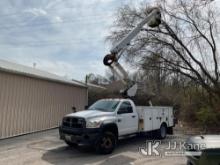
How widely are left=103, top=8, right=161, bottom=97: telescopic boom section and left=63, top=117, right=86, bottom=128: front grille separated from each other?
8.61ft

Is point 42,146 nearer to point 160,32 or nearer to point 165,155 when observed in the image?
point 165,155

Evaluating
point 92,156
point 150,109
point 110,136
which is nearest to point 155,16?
point 150,109

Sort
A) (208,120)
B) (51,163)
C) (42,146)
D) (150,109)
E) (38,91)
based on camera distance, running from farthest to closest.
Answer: (208,120)
(38,91)
(150,109)
(42,146)
(51,163)

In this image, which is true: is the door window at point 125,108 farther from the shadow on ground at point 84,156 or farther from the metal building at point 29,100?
the metal building at point 29,100

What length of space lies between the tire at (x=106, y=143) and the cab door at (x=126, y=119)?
65 centimetres

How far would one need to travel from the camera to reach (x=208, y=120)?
683 inches

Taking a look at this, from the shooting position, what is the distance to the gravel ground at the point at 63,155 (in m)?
8.44

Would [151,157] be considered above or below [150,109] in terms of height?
below

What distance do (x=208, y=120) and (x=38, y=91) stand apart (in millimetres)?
10651

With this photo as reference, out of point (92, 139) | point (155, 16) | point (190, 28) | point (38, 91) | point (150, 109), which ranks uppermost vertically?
point (190, 28)

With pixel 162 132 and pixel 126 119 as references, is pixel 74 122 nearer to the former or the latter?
pixel 126 119

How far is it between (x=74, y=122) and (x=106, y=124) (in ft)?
3.68

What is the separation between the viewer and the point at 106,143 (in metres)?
9.48

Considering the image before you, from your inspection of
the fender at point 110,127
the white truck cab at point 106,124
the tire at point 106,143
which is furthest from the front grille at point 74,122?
the tire at point 106,143
